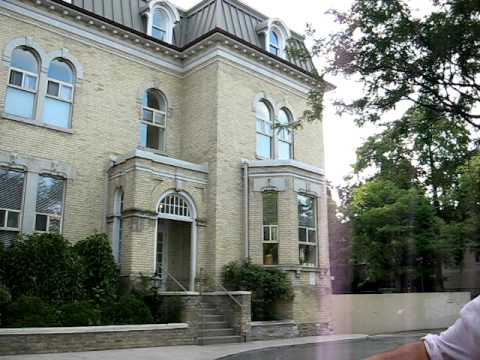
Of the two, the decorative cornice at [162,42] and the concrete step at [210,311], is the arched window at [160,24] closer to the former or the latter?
the decorative cornice at [162,42]

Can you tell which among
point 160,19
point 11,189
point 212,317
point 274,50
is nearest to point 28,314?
point 11,189

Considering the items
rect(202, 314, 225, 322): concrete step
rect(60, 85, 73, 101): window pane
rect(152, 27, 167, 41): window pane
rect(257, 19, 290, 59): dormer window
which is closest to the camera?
rect(202, 314, 225, 322): concrete step

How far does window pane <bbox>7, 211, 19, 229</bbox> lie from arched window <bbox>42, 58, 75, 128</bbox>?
10.1ft

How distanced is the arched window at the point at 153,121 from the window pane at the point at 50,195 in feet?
12.3

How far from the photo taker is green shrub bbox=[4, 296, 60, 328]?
474 inches

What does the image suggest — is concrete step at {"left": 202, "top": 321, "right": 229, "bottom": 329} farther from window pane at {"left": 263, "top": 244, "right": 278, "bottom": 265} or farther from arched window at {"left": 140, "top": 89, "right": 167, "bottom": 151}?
arched window at {"left": 140, "top": 89, "right": 167, "bottom": 151}

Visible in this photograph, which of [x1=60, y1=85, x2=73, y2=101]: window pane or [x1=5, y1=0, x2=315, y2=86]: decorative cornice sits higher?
[x1=5, y1=0, x2=315, y2=86]: decorative cornice

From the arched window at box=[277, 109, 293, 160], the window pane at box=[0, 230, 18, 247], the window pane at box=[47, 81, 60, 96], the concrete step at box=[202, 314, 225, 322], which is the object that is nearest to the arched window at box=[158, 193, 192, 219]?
the concrete step at box=[202, 314, 225, 322]

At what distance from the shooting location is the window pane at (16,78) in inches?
639

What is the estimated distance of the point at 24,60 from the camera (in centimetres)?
1659

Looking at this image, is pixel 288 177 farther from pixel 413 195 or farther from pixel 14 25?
pixel 413 195

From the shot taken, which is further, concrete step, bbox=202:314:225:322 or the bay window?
the bay window

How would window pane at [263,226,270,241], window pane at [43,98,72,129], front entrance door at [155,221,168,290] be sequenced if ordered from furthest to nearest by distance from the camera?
window pane at [263,226,270,241]
front entrance door at [155,221,168,290]
window pane at [43,98,72,129]

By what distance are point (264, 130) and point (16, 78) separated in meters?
9.40
